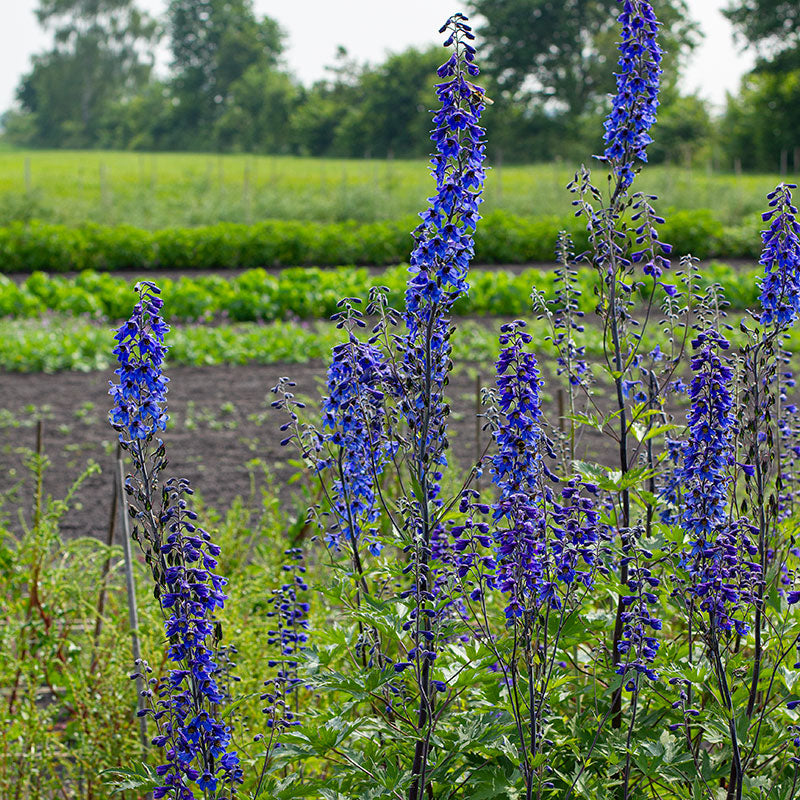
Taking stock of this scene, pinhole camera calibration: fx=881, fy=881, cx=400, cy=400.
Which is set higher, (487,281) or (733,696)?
(487,281)

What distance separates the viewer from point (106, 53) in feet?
Result: 291

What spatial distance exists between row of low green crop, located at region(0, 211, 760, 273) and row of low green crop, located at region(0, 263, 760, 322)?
15.4 ft

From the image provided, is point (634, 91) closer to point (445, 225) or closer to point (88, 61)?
point (445, 225)

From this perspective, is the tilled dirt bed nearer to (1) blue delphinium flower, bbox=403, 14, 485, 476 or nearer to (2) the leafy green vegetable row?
(2) the leafy green vegetable row

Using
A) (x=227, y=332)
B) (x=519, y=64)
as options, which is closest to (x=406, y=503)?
(x=227, y=332)

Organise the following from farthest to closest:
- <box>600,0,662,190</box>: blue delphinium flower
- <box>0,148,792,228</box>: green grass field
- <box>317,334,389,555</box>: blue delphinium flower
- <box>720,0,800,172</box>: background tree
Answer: <box>720,0,800,172</box>: background tree → <box>0,148,792,228</box>: green grass field → <box>600,0,662,190</box>: blue delphinium flower → <box>317,334,389,555</box>: blue delphinium flower

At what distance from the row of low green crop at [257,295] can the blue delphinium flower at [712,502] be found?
36.8 feet

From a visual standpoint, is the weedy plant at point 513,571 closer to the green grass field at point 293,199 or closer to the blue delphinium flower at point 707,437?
the blue delphinium flower at point 707,437

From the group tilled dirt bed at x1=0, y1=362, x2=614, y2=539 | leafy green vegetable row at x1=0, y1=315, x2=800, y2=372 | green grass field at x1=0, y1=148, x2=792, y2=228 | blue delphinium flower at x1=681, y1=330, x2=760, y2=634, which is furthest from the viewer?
green grass field at x1=0, y1=148, x2=792, y2=228

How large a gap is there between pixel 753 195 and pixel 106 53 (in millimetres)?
78536

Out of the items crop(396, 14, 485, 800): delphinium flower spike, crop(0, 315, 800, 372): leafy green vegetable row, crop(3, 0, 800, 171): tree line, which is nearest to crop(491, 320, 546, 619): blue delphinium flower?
crop(396, 14, 485, 800): delphinium flower spike

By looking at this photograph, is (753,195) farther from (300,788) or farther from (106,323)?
(300,788)

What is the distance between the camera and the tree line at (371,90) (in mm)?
47906

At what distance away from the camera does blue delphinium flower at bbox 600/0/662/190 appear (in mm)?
2871
